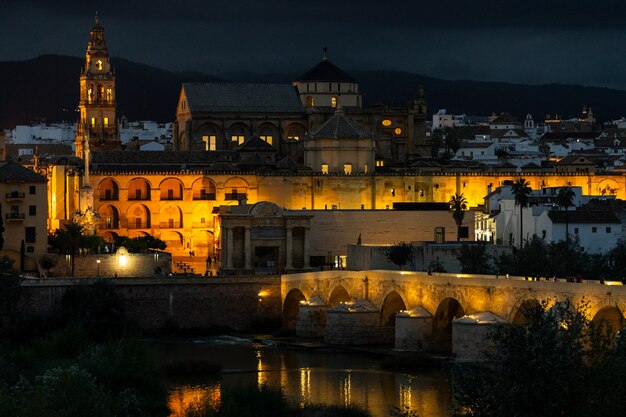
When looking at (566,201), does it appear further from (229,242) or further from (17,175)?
(17,175)

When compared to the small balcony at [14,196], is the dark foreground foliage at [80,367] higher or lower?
lower

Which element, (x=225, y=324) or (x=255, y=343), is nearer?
(x=255, y=343)

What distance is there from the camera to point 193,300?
271ft

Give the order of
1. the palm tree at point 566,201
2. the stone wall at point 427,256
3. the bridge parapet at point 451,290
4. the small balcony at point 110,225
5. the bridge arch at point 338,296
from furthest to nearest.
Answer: the small balcony at point 110,225 < the stone wall at point 427,256 < the palm tree at point 566,201 < the bridge arch at point 338,296 < the bridge parapet at point 451,290

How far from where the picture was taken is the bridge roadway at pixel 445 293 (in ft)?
188

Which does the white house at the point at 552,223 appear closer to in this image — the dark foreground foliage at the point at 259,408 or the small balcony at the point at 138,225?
the small balcony at the point at 138,225

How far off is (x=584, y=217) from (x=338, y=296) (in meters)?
13.6

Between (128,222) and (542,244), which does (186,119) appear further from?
(542,244)

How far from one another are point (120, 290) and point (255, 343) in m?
8.25

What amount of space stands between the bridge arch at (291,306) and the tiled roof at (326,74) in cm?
4038

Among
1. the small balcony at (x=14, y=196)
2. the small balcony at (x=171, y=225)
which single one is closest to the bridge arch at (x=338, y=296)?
the small balcony at (x=14, y=196)

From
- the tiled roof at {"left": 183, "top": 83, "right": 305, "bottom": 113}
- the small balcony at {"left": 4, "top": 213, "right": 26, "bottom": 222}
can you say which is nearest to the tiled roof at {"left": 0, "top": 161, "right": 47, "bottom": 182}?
the small balcony at {"left": 4, "top": 213, "right": 26, "bottom": 222}

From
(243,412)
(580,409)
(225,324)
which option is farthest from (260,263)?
(580,409)

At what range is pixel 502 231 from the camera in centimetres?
9081
